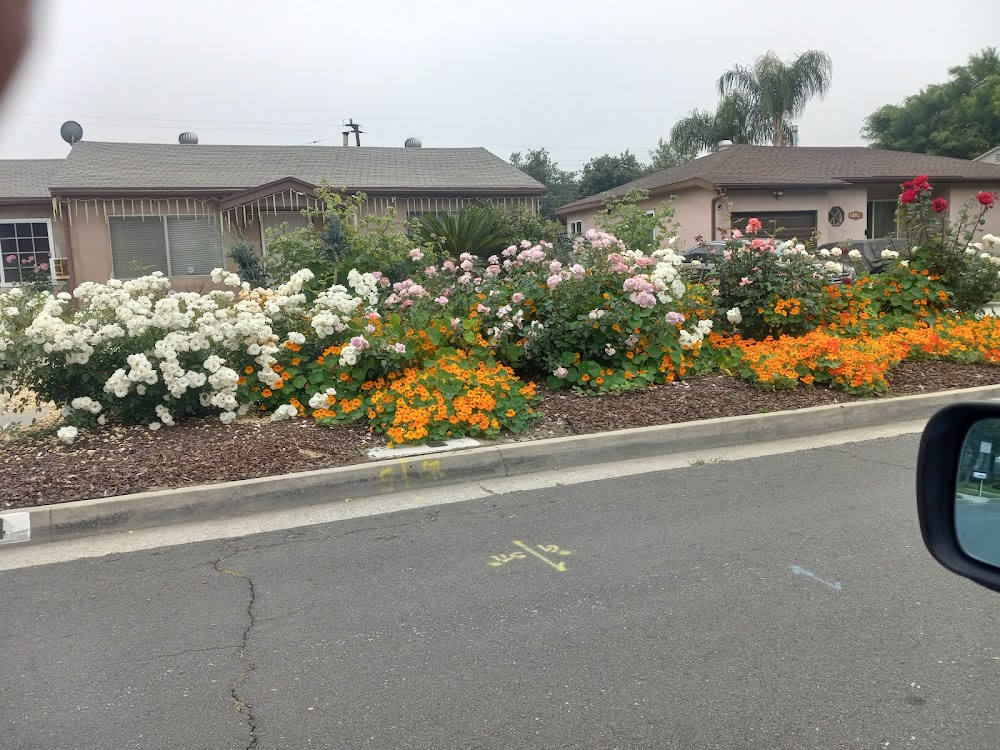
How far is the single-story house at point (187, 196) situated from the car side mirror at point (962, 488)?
619 inches

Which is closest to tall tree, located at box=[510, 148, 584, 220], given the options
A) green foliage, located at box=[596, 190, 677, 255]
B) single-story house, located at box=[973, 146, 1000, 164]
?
single-story house, located at box=[973, 146, 1000, 164]

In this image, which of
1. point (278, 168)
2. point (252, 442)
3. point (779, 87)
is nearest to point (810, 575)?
point (252, 442)

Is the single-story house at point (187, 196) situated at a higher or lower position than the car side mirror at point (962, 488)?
higher

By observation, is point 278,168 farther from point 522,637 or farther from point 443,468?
point 522,637

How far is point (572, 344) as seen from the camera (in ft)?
28.2

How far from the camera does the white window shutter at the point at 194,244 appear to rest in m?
18.7

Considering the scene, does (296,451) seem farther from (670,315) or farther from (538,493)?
(670,315)

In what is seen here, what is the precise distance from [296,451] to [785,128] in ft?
112

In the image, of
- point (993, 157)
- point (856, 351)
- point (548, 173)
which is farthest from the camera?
point (548, 173)

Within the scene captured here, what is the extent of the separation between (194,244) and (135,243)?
121cm

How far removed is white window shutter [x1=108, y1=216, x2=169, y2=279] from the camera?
60.1ft

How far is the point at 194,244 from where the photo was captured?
18812 mm

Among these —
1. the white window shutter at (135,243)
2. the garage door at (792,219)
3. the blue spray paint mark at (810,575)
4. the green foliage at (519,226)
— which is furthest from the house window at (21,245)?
the blue spray paint mark at (810,575)

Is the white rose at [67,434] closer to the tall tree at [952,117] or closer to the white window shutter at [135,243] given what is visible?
the white window shutter at [135,243]
